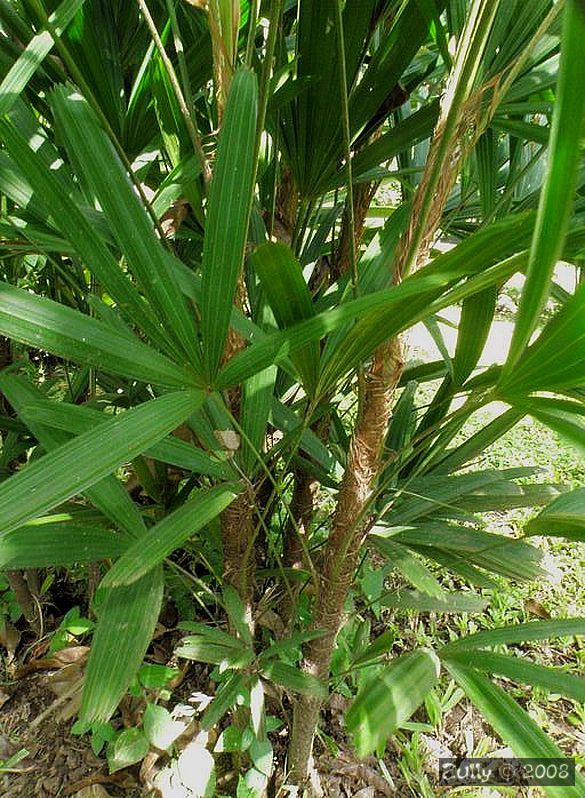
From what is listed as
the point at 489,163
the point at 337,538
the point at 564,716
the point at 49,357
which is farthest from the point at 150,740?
the point at 49,357

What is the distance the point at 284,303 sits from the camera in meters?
0.48

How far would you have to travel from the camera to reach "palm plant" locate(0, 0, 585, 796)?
446mm

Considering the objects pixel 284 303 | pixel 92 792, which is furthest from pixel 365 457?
pixel 92 792

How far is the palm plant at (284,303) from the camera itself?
0.45m

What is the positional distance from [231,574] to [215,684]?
450 mm

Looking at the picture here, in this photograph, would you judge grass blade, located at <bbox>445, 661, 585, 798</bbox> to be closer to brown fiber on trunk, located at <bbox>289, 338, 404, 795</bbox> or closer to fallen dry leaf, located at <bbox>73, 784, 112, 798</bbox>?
brown fiber on trunk, located at <bbox>289, 338, 404, 795</bbox>

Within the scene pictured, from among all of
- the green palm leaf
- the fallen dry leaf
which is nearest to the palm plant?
the green palm leaf

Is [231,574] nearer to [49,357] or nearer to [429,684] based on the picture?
[429,684]

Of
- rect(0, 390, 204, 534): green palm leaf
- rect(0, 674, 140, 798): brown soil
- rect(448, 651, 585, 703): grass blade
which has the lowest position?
rect(0, 674, 140, 798): brown soil

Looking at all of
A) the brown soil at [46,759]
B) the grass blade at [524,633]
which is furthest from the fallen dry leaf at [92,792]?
the grass blade at [524,633]

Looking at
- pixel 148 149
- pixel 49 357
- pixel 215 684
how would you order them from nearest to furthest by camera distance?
1. pixel 148 149
2. pixel 215 684
3. pixel 49 357

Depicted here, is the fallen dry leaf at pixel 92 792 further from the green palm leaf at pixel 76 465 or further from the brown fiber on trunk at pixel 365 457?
the green palm leaf at pixel 76 465

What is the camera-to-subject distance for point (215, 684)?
1.13 m

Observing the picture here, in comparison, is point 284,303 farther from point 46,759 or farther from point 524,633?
point 46,759
